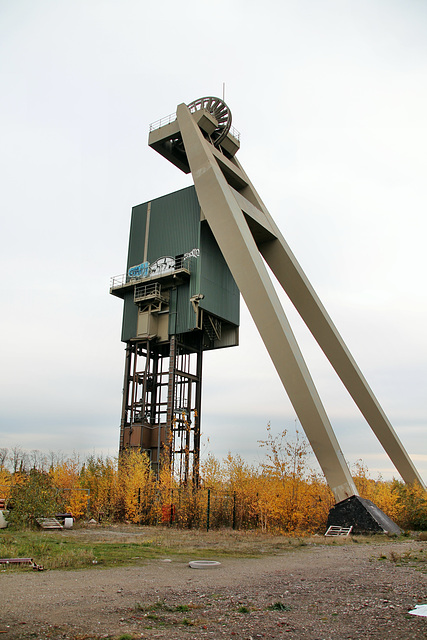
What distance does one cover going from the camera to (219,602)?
594 centimetres

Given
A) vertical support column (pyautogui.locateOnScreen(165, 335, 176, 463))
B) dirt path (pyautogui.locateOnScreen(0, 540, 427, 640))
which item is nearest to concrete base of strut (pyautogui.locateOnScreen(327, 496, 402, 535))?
dirt path (pyautogui.locateOnScreen(0, 540, 427, 640))

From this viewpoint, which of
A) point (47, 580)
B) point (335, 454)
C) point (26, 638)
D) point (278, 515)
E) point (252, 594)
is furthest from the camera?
point (278, 515)

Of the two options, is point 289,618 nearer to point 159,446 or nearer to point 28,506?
point 28,506

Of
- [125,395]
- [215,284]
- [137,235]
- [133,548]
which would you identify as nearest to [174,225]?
[137,235]

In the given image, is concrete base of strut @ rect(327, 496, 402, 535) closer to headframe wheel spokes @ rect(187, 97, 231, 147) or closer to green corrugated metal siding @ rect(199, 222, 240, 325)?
green corrugated metal siding @ rect(199, 222, 240, 325)

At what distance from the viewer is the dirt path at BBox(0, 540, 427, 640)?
4.63 metres

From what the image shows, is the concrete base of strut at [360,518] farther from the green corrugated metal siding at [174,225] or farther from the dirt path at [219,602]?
the green corrugated metal siding at [174,225]

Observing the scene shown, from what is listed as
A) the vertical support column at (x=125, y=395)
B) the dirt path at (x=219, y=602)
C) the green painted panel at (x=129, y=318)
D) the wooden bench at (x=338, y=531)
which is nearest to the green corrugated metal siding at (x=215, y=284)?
the green painted panel at (x=129, y=318)

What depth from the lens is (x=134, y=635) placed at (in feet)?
14.6

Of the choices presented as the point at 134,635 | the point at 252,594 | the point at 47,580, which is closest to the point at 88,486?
the point at 47,580

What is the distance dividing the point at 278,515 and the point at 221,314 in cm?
1311

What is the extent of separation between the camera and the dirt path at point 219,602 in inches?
182

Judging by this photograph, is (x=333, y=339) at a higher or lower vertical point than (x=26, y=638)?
higher

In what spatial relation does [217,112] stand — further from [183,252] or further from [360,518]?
[360,518]
